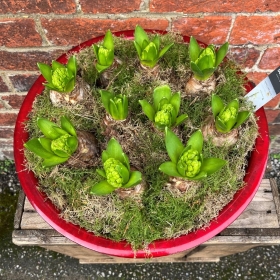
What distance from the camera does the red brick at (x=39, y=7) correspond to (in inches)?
42.2

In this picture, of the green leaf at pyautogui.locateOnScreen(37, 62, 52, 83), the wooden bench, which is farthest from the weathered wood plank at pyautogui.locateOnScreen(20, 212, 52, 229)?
the green leaf at pyautogui.locateOnScreen(37, 62, 52, 83)

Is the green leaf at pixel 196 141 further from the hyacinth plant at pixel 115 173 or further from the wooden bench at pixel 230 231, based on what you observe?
the wooden bench at pixel 230 231

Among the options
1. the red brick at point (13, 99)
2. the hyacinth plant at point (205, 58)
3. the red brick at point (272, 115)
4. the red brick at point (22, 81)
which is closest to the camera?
the hyacinth plant at point (205, 58)

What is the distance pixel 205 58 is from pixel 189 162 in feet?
0.84

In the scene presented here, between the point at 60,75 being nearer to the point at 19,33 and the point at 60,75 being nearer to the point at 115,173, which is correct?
the point at 115,173

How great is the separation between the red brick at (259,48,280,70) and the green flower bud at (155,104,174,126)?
0.63 m

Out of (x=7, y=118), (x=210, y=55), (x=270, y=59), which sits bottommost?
(x=7, y=118)

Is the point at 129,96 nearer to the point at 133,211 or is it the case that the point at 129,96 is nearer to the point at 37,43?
the point at 133,211

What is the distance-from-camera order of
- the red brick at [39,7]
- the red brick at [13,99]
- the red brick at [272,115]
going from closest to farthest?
1. the red brick at [39,7]
2. the red brick at [13,99]
3. the red brick at [272,115]

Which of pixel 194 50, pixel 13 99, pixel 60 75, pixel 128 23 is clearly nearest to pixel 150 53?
pixel 194 50

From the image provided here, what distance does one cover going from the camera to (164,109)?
0.82m

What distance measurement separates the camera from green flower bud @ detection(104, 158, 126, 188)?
2.53ft

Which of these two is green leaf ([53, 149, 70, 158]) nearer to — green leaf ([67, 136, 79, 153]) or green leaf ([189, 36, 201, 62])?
green leaf ([67, 136, 79, 153])

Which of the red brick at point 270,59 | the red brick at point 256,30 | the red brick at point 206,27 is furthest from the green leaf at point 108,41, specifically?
the red brick at point 270,59
